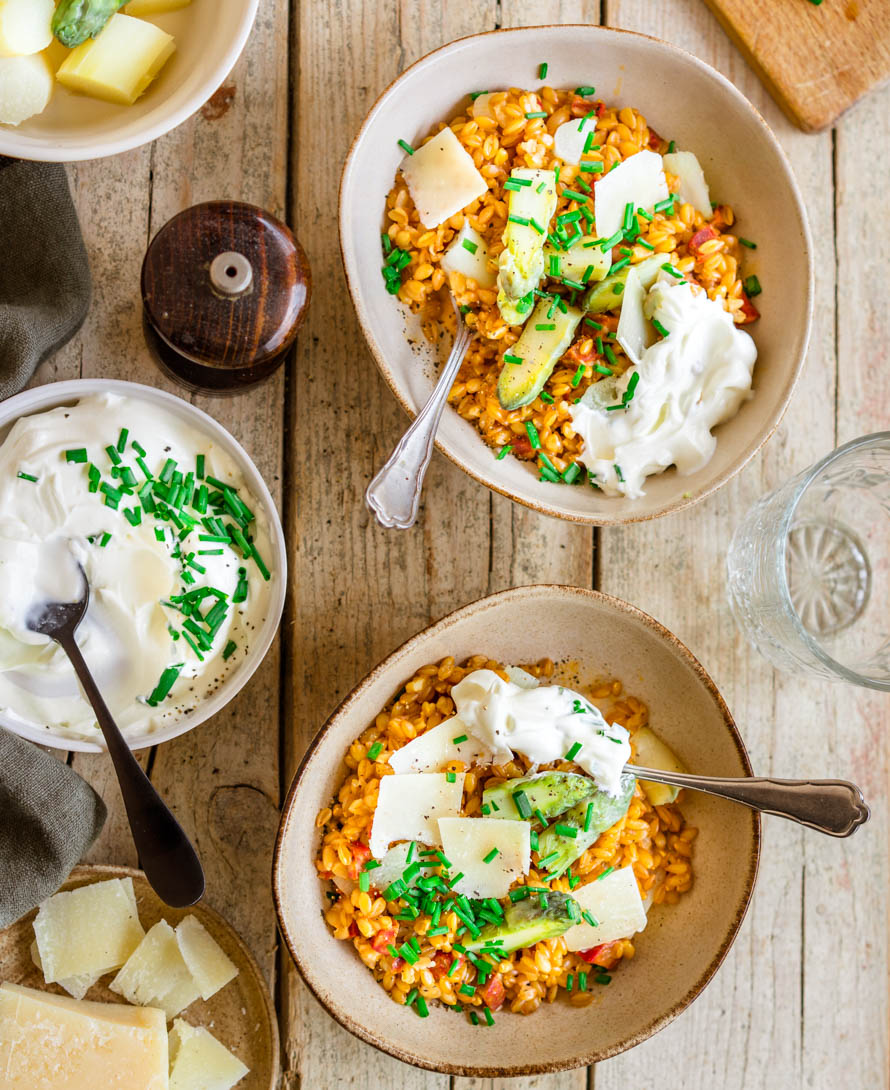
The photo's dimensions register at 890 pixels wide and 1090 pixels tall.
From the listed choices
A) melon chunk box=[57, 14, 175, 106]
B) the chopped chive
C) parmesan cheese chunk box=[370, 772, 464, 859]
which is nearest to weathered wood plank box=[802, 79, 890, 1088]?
the chopped chive

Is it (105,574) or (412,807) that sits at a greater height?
(105,574)

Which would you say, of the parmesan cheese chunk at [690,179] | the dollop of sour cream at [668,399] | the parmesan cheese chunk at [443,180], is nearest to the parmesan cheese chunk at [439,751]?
the dollop of sour cream at [668,399]

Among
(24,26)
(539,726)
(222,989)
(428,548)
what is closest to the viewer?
(24,26)

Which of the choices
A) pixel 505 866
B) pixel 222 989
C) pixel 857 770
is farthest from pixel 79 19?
pixel 857 770

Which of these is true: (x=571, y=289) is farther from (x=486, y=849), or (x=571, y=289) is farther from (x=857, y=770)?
(x=857, y=770)

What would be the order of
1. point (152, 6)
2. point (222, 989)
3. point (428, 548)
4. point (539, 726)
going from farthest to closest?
point (428, 548) < point (222, 989) < point (539, 726) < point (152, 6)

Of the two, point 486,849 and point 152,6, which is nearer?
point 152,6

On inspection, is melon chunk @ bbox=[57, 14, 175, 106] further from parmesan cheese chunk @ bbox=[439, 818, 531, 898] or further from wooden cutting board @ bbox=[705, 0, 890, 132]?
parmesan cheese chunk @ bbox=[439, 818, 531, 898]
